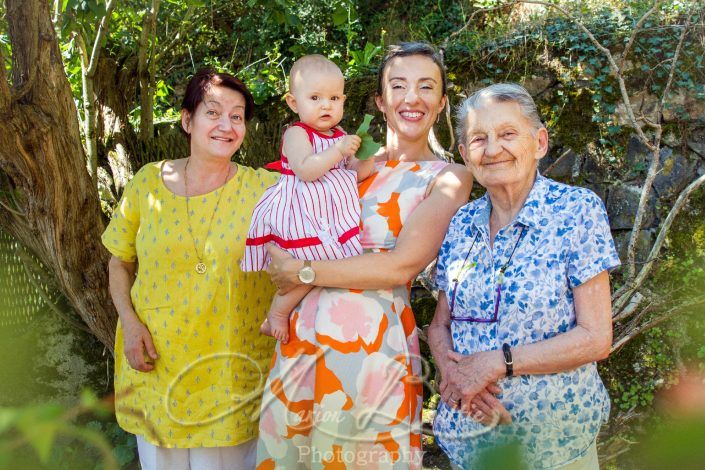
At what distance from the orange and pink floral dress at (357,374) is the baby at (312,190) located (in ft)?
0.19

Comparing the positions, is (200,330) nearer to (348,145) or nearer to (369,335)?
(369,335)

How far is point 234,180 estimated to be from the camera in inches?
111

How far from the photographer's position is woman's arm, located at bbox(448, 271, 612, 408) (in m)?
1.97

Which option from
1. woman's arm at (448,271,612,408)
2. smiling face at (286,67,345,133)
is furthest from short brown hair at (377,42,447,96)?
woman's arm at (448,271,612,408)

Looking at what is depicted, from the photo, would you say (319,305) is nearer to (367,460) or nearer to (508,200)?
(367,460)

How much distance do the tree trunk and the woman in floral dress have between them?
1735 millimetres

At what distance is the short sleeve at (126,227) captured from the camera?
285 cm

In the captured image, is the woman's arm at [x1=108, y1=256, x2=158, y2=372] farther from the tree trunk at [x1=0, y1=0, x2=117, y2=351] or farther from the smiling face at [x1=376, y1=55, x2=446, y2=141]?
the smiling face at [x1=376, y1=55, x2=446, y2=141]

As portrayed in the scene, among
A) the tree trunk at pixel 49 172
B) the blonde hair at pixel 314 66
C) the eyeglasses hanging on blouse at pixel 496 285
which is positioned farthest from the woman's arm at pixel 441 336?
the tree trunk at pixel 49 172

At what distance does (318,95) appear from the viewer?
95.5 inches

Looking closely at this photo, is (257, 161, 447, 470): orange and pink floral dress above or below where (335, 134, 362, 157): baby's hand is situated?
below

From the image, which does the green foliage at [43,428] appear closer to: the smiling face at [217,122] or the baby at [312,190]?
the baby at [312,190]

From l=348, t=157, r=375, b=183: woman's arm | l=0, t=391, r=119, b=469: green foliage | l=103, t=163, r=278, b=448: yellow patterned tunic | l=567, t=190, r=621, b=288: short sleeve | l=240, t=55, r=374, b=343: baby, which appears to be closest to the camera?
l=0, t=391, r=119, b=469: green foliage

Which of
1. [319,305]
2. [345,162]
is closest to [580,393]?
[319,305]
